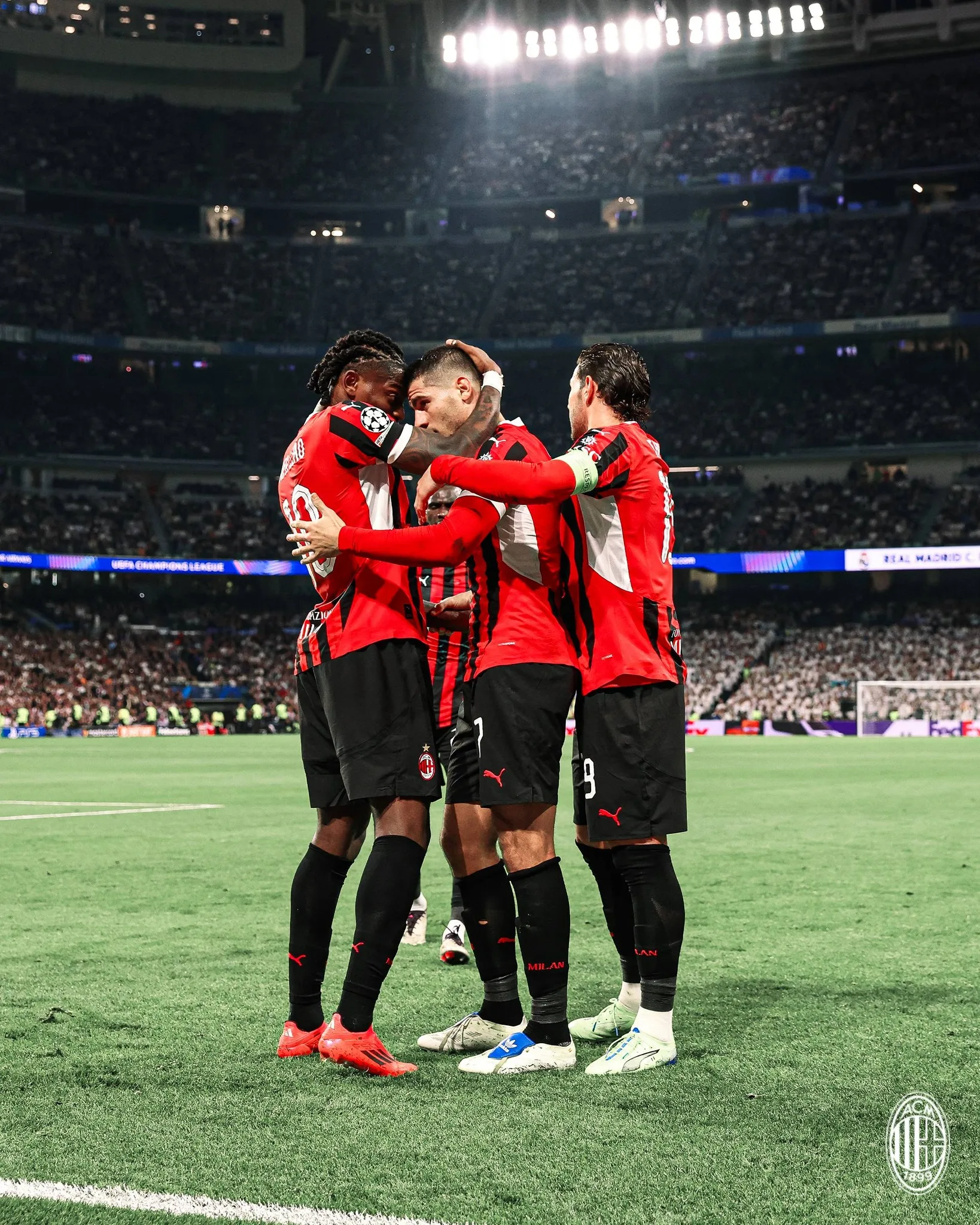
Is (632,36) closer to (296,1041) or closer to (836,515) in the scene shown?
(836,515)

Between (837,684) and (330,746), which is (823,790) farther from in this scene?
(837,684)

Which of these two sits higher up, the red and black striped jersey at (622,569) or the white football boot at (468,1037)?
the red and black striped jersey at (622,569)

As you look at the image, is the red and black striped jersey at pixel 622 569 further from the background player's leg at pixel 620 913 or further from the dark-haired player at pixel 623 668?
the background player's leg at pixel 620 913

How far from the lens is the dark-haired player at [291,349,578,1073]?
14.8 feet

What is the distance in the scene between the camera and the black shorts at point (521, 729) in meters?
4.52

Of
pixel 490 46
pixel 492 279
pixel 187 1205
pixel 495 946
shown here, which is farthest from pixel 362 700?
pixel 492 279

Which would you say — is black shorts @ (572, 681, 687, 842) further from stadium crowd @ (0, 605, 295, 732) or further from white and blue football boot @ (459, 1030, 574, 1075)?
stadium crowd @ (0, 605, 295, 732)

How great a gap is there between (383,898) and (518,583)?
1.21 meters

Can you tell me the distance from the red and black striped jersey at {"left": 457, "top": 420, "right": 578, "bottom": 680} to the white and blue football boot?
4.21 ft

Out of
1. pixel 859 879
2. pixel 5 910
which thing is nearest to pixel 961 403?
pixel 859 879

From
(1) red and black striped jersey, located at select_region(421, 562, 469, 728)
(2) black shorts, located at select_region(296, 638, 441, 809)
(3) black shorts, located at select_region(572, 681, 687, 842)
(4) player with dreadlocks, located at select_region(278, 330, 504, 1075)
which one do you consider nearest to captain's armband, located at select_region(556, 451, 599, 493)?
(4) player with dreadlocks, located at select_region(278, 330, 504, 1075)

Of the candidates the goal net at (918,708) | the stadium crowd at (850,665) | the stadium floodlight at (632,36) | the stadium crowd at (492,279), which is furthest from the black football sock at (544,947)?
the stadium crowd at (492,279)
